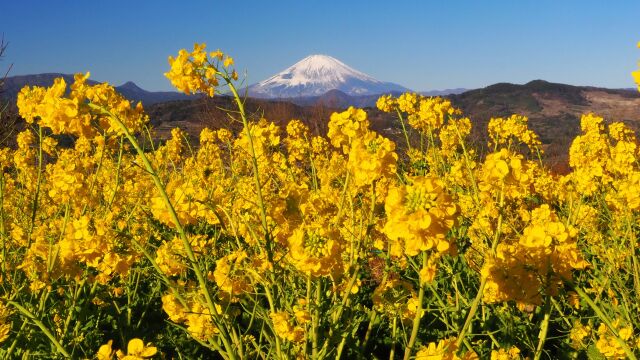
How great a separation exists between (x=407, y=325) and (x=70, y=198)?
2.51 metres

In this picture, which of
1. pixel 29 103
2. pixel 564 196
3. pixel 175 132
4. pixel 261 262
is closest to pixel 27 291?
pixel 29 103

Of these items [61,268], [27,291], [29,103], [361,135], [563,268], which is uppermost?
[29,103]

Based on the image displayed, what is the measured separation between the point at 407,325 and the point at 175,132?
198 inches

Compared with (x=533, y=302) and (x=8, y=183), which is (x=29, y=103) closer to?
(x=533, y=302)

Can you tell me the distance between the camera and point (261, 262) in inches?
106

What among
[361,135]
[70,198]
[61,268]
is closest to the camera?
[361,135]

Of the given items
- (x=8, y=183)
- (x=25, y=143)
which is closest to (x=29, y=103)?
(x=25, y=143)

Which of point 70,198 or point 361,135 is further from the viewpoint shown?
point 70,198

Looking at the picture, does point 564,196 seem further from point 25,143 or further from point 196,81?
point 25,143

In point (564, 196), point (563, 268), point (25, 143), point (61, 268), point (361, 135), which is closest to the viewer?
point (563, 268)

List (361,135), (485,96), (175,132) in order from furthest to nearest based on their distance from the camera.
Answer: (485,96) < (175,132) < (361,135)

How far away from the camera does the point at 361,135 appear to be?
2.47 m

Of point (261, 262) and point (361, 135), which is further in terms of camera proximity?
point (261, 262)

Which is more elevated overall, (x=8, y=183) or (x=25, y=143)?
(x=25, y=143)
